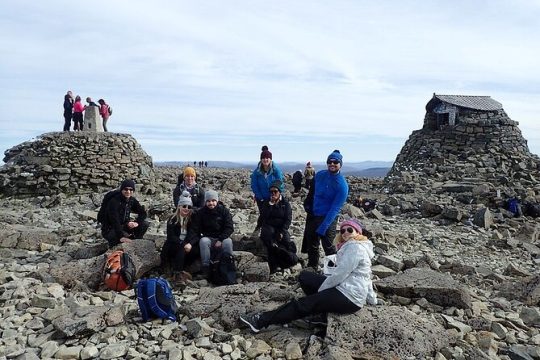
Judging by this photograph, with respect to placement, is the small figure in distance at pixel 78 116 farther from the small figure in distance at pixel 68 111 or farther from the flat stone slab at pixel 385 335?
the flat stone slab at pixel 385 335

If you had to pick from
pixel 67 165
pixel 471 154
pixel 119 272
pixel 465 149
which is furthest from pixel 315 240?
pixel 465 149

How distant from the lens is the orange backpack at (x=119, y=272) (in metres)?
7.81

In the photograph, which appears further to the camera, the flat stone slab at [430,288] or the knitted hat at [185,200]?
Answer: the knitted hat at [185,200]

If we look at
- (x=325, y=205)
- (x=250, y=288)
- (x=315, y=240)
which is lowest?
(x=250, y=288)

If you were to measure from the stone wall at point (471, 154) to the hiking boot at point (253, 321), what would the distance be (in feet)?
66.8

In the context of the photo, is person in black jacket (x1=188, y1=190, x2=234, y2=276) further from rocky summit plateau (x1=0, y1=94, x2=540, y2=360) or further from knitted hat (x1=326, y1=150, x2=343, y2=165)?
knitted hat (x1=326, y1=150, x2=343, y2=165)

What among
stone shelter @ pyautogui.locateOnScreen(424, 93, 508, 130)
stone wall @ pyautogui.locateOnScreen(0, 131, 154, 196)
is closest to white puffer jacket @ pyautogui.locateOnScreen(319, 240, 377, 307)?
stone wall @ pyautogui.locateOnScreen(0, 131, 154, 196)

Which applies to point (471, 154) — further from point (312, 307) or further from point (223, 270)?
point (312, 307)


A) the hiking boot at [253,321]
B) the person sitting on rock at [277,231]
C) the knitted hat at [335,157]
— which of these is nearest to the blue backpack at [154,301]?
the hiking boot at [253,321]

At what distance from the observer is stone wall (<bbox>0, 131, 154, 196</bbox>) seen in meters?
20.0

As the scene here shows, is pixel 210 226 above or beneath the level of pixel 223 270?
above

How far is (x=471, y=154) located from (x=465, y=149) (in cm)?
58

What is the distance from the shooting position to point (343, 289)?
5.89 meters

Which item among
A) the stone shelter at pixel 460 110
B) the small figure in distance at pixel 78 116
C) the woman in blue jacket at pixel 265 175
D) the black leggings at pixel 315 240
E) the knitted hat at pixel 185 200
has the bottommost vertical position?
the black leggings at pixel 315 240
